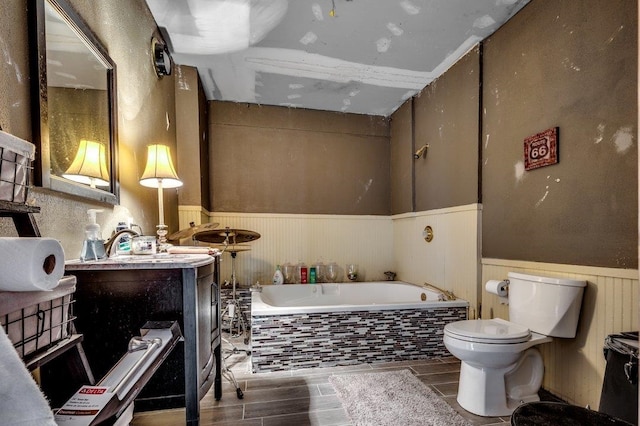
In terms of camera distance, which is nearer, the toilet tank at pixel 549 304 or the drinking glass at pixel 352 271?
the toilet tank at pixel 549 304

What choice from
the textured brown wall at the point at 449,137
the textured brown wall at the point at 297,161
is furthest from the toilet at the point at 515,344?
the textured brown wall at the point at 297,161

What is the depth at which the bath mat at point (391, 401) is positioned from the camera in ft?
5.50

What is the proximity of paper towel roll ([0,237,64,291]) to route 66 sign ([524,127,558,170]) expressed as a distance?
7.80ft

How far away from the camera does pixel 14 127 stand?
0.93 meters

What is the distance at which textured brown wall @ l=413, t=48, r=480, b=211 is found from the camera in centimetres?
261

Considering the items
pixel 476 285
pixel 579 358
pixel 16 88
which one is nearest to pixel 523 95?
pixel 476 285

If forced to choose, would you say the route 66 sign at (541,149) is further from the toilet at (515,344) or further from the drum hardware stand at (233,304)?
the drum hardware stand at (233,304)

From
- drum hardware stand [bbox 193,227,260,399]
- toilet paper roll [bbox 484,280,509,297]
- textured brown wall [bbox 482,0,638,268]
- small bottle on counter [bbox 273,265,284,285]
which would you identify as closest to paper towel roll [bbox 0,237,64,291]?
drum hardware stand [bbox 193,227,260,399]

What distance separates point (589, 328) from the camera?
5.67 ft

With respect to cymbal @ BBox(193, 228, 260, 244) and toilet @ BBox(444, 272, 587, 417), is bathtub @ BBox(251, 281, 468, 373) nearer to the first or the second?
cymbal @ BBox(193, 228, 260, 244)

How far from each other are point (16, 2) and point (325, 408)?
7.17 ft

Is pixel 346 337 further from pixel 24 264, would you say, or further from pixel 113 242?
pixel 24 264

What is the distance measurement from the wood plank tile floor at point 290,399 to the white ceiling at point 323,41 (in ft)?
8.09

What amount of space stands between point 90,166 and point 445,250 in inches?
108
